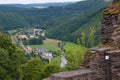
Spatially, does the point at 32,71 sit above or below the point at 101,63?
below

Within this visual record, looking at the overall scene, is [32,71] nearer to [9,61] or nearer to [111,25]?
[9,61]

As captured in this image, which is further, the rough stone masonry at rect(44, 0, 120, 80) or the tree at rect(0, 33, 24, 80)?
the tree at rect(0, 33, 24, 80)

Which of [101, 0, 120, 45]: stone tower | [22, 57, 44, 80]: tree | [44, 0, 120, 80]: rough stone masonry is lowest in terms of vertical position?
[22, 57, 44, 80]: tree

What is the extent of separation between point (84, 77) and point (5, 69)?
23.9 metres

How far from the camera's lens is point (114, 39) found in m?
15.8

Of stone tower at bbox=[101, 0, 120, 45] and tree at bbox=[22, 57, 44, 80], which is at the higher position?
stone tower at bbox=[101, 0, 120, 45]

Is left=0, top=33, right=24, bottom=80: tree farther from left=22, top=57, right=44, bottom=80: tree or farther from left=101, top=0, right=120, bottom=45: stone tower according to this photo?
left=101, top=0, right=120, bottom=45: stone tower

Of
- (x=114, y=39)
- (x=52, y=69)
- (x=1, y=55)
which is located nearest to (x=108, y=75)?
(x=114, y=39)

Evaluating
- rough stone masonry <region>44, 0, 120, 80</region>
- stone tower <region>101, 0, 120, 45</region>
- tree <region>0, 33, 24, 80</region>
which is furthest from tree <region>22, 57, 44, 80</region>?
rough stone masonry <region>44, 0, 120, 80</region>

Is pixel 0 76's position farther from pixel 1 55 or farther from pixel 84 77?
pixel 84 77

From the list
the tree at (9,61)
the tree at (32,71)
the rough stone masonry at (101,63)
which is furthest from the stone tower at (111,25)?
the tree at (32,71)

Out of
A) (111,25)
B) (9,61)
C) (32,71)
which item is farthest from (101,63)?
(32,71)

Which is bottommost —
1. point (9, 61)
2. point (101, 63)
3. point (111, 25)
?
point (9, 61)

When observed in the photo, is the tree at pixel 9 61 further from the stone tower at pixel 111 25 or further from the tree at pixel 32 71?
the stone tower at pixel 111 25
